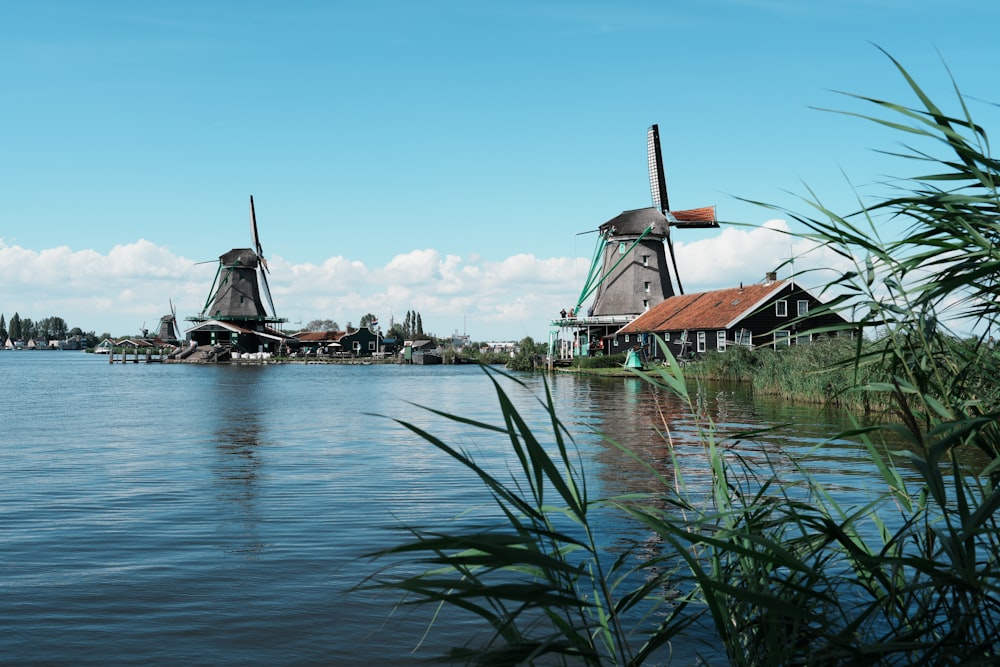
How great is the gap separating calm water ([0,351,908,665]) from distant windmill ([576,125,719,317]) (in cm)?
3375

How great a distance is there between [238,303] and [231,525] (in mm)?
77253

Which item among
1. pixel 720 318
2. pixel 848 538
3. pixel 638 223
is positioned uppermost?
pixel 638 223

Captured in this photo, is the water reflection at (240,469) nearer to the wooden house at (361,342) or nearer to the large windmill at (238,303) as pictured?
the large windmill at (238,303)

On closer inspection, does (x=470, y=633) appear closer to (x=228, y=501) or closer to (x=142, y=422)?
(x=228, y=501)

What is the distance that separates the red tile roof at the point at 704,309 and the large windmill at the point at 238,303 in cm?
4331

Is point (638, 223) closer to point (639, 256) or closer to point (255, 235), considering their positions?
point (639, 256)

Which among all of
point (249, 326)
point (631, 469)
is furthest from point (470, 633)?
point (249, 326)

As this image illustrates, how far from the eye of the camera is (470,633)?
5.20 meters

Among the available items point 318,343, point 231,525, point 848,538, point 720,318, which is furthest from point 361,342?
point 848,538

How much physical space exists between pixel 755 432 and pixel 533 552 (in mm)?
1312

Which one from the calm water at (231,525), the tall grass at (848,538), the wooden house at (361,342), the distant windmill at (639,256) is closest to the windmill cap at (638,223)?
the distant windmill at (639,256)

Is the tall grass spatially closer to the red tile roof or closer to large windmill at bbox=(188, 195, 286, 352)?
the red tile roof

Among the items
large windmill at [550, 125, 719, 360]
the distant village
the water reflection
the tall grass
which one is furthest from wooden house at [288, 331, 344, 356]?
the tall grass

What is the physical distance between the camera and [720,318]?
4256 centimetres
